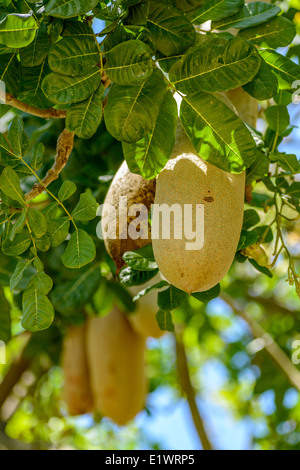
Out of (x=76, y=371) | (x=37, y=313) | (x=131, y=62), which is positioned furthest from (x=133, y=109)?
(x=76, y=371)

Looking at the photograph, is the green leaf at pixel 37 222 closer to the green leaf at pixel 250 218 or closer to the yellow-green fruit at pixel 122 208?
the yellow-green fruit at pixel 122 208

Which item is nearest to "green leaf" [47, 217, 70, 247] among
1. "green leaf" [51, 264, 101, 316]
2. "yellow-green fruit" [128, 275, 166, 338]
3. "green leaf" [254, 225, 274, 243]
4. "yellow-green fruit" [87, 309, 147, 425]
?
"green leaf" [254, 225, 274, 243]

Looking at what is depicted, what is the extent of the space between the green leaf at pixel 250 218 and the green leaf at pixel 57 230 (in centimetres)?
30

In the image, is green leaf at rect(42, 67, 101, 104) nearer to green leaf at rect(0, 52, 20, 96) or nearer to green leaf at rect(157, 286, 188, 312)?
green leaf at rect(0, 52, 20, 96)

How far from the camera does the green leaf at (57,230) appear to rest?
0.81 m

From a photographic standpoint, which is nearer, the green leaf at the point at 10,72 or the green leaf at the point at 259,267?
the green leaf at the point at 10,72

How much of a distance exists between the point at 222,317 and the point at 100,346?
1001 mm

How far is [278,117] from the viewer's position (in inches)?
40.5

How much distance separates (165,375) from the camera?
2783 mm

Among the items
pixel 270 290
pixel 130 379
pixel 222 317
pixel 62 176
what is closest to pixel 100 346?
pixel 130 379

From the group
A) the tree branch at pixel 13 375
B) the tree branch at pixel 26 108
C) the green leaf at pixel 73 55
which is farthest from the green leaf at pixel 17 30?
the tree branch at pixel 13 375

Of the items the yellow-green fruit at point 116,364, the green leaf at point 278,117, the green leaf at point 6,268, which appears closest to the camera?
the green leaf at point 278,117

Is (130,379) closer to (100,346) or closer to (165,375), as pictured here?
(100,346)

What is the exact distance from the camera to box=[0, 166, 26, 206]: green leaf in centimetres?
78
